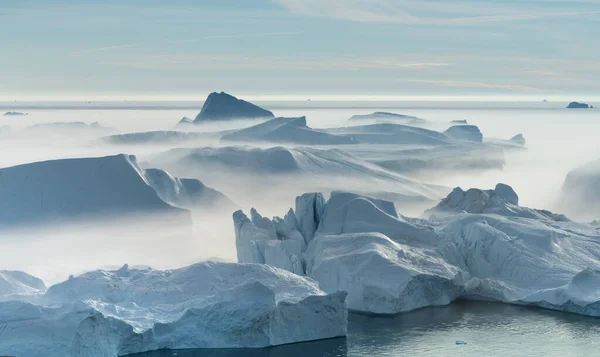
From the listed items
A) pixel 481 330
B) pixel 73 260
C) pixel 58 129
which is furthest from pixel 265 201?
pixel 58 129

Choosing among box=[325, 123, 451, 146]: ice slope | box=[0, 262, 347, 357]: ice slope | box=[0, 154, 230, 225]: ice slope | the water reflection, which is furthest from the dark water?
box=[325, 123, 451, 146]: ice slope

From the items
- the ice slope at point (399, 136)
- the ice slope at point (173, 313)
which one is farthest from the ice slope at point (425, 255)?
the ice slope at point (399, 136)

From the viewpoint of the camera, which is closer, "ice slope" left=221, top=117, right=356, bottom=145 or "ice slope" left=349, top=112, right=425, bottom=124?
"ice slope" left=221, top=117, right=356, bottom=145

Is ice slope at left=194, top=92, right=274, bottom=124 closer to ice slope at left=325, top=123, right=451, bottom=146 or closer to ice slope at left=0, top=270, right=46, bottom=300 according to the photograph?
ice slope at left=325, top=123, right=451, bottom=146

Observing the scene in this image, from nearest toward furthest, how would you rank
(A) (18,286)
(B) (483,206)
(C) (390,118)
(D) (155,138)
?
(A) (18,286), (B) (483,206), (D) (155,138), (C) (390,118)

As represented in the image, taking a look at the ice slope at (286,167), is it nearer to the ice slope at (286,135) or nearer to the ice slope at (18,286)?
the ice slope at (286,135)

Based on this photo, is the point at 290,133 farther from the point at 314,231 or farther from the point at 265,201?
the point at 314,231

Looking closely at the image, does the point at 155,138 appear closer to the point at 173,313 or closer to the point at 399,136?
the point at 399,136

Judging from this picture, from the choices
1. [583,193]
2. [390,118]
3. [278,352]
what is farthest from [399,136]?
[278,352]
